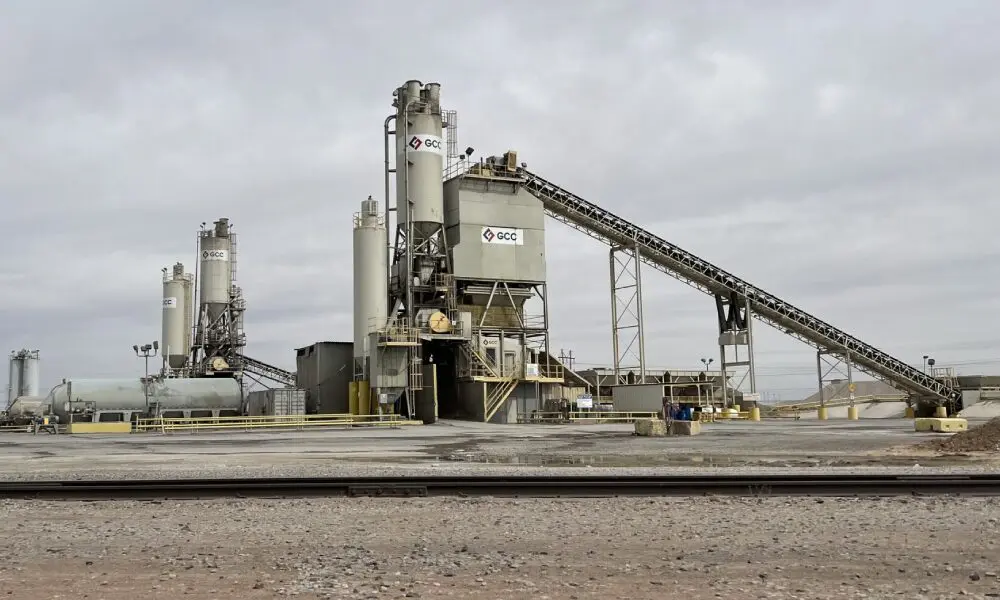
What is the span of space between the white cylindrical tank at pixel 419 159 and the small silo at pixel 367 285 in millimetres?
2095

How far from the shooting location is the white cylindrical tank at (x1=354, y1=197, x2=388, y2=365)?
148 feet

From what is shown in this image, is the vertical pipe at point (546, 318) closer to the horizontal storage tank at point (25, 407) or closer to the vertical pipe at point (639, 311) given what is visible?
the vertical pipe at point (639, 311)

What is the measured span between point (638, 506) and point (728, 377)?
153ft

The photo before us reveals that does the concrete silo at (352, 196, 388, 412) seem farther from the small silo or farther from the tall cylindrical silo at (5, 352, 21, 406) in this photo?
the tall cylindrical silo at (5, 352, 21, 406)

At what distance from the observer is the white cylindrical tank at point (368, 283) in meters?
45.0

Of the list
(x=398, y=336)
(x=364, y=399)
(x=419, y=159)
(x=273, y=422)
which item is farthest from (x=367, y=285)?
(x=273, y=422)

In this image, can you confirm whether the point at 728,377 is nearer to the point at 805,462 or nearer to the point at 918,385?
the point at 918,385

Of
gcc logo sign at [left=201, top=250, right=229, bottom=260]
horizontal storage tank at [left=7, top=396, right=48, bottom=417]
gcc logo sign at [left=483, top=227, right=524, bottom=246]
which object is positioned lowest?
horizontal storage tank at [left=7, top=396, right=48, bottom=417]

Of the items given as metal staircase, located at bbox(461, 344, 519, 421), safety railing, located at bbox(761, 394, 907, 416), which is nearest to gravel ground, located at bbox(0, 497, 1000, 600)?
metal staircase, located at bbox(461, 344, 519, 421)

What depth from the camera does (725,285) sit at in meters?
52.2

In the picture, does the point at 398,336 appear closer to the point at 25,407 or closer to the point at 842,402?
the point at 25,407

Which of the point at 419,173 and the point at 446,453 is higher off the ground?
the point at 419,173

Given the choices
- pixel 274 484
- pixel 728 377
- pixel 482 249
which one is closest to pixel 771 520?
pixel 274 484

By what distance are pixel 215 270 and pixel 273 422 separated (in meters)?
25.3
